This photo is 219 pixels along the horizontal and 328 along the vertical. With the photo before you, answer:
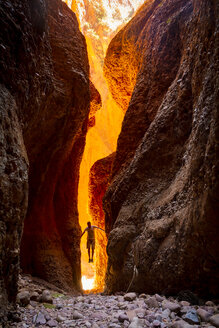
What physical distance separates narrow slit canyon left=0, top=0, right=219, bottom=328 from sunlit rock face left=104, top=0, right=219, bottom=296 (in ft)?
0.08

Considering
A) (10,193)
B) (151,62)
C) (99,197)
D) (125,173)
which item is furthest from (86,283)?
(10,193)

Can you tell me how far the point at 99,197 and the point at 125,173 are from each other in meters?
6.52

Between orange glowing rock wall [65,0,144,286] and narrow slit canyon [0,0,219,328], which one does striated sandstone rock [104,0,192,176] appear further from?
orange glowing rock wall [65,0,144,286]

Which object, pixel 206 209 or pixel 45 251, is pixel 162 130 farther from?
pixel 45 251

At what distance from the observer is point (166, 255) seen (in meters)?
3.62

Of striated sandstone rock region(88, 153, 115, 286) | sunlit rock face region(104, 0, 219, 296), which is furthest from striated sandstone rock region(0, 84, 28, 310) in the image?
striated sandstone rock region(88, 153, 115, 286)

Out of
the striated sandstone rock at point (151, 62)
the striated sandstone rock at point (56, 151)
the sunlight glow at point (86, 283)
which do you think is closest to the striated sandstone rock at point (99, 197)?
the striated sandstone rock at point (56, 151)

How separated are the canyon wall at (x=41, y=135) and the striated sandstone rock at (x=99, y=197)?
267 centimetres

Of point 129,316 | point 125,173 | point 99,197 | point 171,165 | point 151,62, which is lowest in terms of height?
point 129,316

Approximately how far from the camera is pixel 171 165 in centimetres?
529

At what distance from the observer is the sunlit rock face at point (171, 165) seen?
2.88 m

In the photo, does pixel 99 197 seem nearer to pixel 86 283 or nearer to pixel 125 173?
pixel 125 173

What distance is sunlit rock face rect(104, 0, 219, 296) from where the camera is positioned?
2885 mm

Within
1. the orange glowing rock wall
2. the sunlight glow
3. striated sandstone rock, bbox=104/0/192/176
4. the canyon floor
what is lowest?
the sunlight glow
